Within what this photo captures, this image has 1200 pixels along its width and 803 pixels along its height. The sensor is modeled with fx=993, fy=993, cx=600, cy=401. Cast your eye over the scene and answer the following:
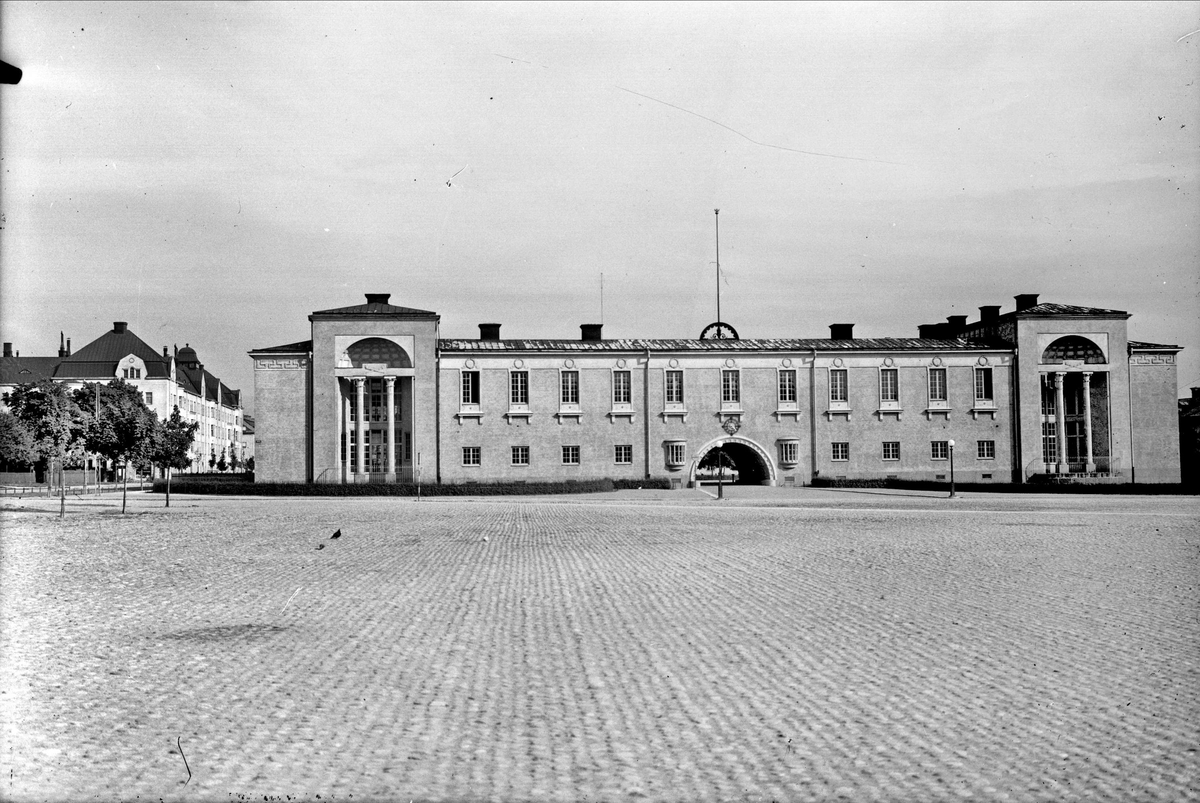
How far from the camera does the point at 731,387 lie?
5662 cm

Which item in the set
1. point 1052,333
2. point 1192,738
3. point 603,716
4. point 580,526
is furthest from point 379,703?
point 1052,333

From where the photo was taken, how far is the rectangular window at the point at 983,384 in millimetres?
57312

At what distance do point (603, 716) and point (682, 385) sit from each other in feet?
162

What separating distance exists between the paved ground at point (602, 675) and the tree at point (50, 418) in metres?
66.7

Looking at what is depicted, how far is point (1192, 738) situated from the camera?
22.2ft

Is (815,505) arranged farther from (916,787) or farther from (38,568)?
(916,787)

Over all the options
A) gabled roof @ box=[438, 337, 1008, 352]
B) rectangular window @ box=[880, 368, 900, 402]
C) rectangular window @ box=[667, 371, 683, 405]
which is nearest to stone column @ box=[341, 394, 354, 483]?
gabled roof @ box=[438, 337, 1008, 352]

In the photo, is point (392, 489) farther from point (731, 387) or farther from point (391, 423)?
point (731, 387)

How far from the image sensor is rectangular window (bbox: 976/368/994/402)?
57.3 m

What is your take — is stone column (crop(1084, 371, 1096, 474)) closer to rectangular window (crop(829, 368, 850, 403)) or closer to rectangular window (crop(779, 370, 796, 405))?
rectangular window (crop(829, 368, 850, 403))

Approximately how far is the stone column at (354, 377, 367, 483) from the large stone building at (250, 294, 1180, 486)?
188 millimetres

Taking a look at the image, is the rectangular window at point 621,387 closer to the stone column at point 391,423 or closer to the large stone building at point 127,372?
the stone column at point 391,423

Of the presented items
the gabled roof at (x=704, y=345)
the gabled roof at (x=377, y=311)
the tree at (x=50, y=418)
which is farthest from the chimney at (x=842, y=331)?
the tree at (x=50, y=418)

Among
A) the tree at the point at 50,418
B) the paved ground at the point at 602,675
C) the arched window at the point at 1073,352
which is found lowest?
the paved ground at the point at 602,675
